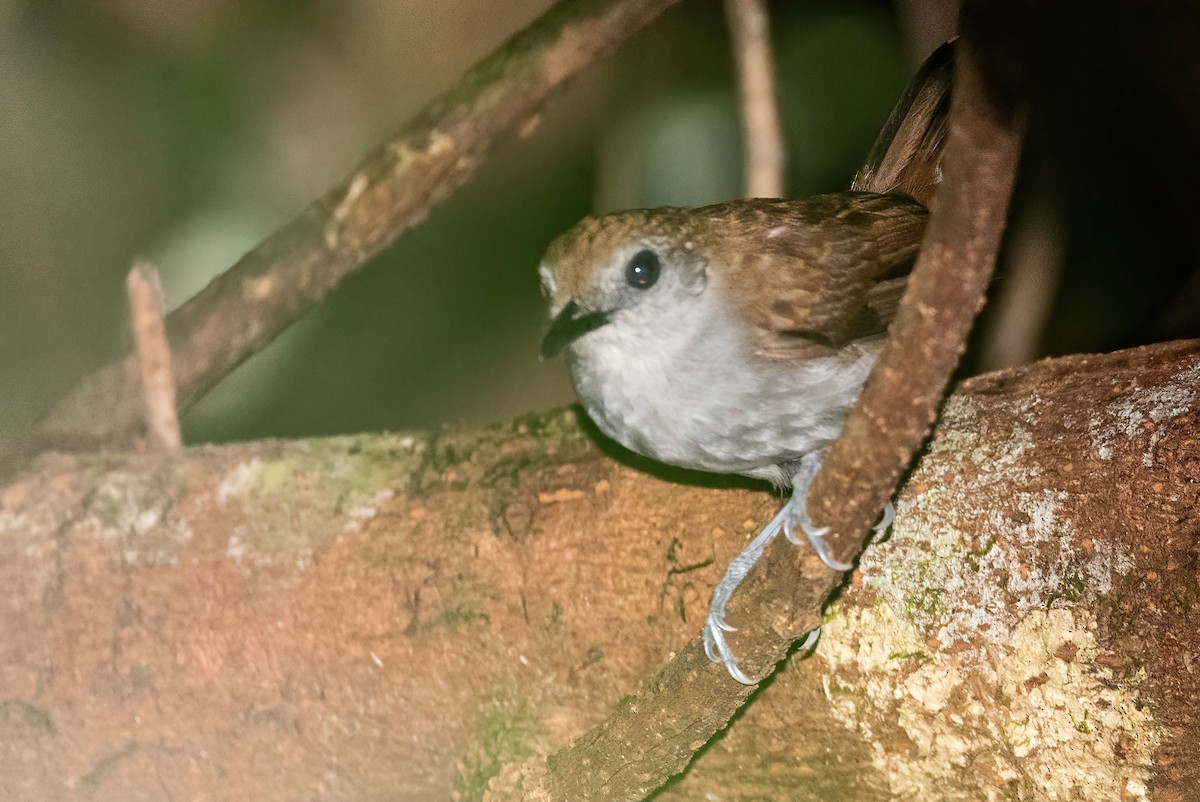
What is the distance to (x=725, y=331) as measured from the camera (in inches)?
74.9

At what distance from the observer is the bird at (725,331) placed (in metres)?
1.82

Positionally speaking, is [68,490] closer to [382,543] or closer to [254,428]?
[382,543]

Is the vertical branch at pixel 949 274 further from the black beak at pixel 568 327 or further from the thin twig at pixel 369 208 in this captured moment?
the thin twig at pixel 369 208

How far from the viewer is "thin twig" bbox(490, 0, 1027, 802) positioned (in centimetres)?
111

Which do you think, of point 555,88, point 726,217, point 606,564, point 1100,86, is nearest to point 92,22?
point 555,88

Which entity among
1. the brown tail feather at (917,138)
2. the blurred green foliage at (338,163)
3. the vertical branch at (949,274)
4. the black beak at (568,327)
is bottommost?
the vertical branch at (949,274)

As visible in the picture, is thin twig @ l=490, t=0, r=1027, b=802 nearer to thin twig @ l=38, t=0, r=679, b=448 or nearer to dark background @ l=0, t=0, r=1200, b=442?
thin twig @ l=38, t=0, r=679, b=448

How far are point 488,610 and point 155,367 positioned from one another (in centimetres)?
118

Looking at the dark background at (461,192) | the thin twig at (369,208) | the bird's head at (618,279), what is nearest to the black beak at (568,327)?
the bird's head at (618,279)

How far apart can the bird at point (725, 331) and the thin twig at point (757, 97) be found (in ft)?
3.79

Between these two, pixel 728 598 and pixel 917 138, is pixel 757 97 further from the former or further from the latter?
pixel 728 598

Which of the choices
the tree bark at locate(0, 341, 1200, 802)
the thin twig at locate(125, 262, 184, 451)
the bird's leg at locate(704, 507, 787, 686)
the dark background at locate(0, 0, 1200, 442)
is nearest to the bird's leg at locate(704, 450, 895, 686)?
the bird's leg at locate(704, 507, 787, 686)

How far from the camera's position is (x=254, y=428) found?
4.29 meters

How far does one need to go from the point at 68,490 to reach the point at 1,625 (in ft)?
1.08
